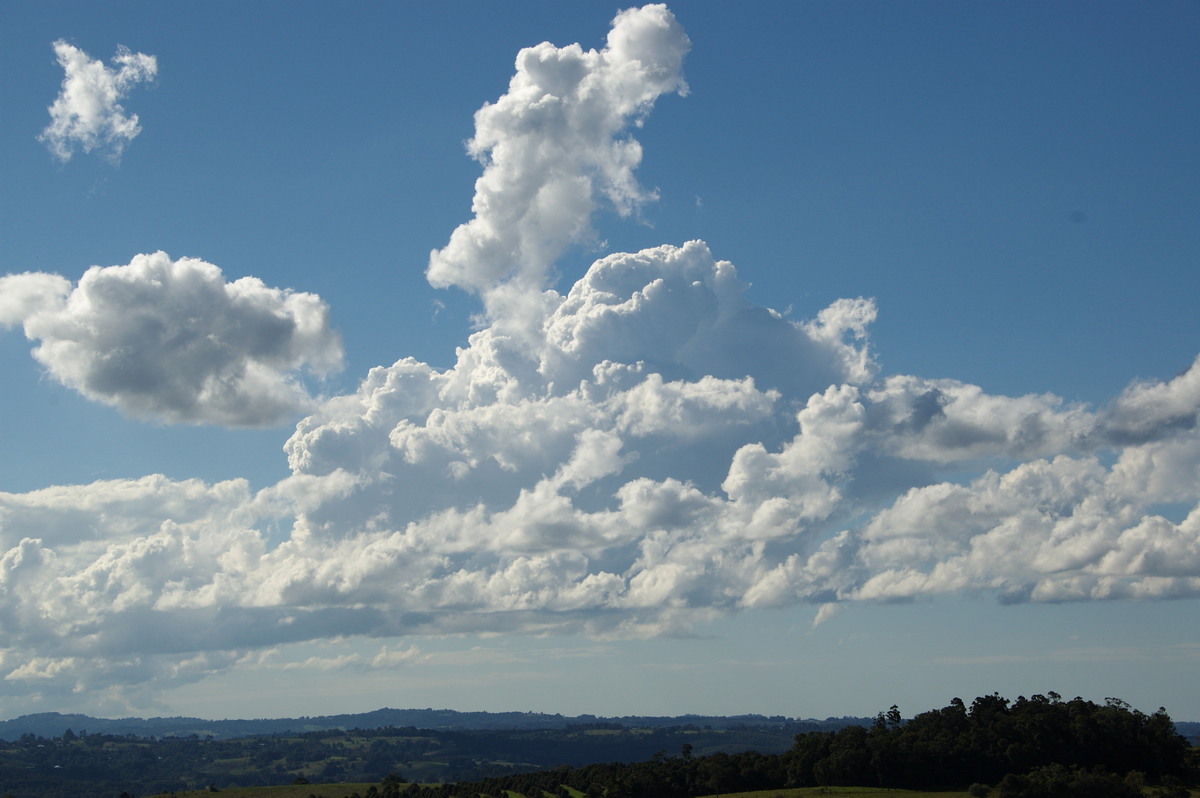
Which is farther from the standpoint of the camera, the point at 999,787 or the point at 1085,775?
the point at 999,787

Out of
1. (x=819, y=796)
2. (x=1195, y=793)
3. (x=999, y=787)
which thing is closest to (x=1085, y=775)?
(x=999, y=787)

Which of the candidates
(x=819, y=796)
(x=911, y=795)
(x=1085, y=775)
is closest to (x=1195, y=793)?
(x=1085, y=775)

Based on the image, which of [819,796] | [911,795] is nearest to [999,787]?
[911,795]

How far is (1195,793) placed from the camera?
188 meters

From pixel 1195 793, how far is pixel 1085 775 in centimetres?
3067

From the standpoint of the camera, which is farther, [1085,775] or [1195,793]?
[1195,793]

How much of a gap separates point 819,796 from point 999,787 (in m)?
34.0

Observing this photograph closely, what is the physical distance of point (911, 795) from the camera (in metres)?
198

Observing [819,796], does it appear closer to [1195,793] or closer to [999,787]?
[999,787]

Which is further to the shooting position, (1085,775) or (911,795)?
(911,795)

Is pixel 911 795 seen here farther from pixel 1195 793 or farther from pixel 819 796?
pixel 1195 793

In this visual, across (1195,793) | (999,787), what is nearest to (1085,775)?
(999,787)

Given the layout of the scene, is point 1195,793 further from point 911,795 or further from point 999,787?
point 911,795

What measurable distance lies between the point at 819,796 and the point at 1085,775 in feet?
163
